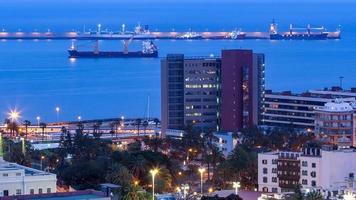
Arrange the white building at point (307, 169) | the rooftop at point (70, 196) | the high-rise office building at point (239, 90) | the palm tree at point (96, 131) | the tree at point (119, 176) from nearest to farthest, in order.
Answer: the rooftop at point (70, 196), the tree at point (119, 176), the white building at point (307, 169), the palm tree at point (96, 131), the high-rise office building at point (239, 90)

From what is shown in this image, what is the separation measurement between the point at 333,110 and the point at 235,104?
6.72 m

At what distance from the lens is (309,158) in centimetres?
Answer: 2689

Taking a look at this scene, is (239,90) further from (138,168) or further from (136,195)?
(136,195)

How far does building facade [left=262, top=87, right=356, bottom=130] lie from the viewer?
149 ft

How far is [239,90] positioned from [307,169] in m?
17.2

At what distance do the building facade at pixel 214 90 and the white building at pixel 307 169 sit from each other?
15088 mm

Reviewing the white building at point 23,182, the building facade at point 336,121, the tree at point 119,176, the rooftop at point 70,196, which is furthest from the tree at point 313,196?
the building facade at point 336,121

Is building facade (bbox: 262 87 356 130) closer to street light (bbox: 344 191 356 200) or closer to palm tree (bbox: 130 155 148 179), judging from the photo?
palm tree (bbox: 130 155 148 179)

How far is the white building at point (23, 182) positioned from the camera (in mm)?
21141

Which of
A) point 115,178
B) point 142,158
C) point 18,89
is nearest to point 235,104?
point 142,158

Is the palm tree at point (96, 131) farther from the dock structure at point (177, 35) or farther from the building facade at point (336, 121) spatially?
the dock structure at point (177, 35)

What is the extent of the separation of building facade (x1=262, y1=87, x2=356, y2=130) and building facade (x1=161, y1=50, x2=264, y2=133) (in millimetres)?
1342

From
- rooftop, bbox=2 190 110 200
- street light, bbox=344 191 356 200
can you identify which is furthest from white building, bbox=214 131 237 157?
rooftop, bbox=2 190 110 200

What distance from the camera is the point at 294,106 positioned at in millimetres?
46188
